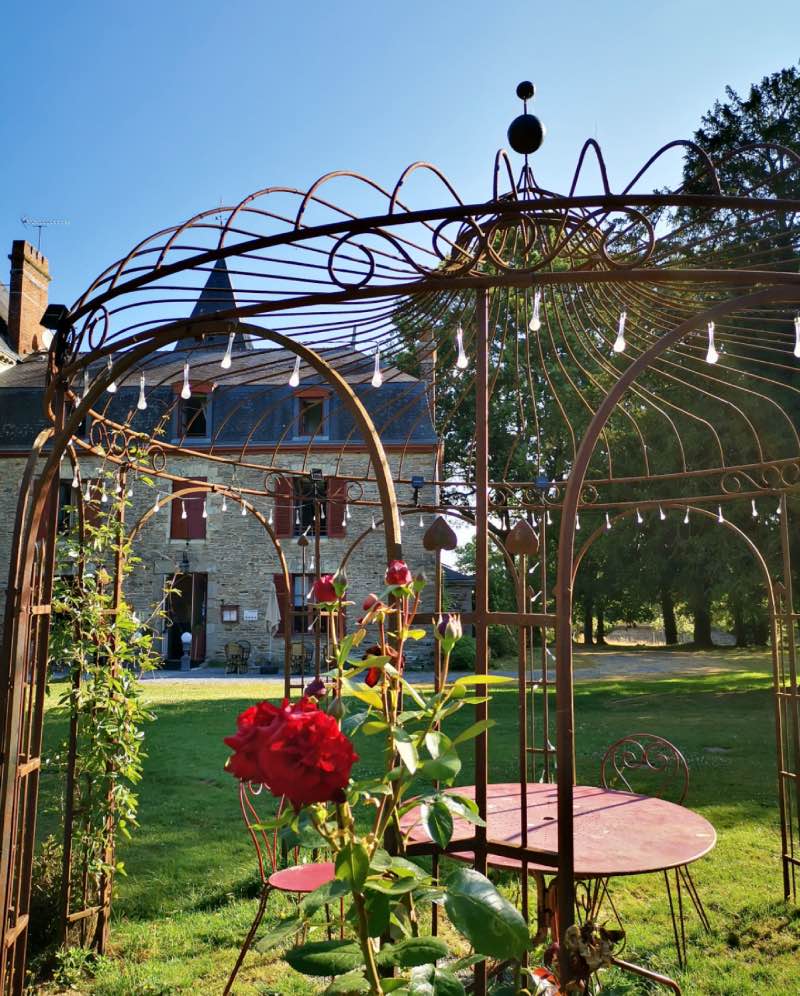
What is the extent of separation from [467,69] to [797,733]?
404 cm

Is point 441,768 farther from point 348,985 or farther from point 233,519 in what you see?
point 233,519

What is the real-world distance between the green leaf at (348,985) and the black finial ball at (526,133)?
2639mm

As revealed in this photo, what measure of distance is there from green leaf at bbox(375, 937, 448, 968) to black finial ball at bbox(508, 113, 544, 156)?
8.38ft

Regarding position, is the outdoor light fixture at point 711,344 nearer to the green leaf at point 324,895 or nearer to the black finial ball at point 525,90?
the black finial ball at point 525,90

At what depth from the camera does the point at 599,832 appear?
11.2 feet

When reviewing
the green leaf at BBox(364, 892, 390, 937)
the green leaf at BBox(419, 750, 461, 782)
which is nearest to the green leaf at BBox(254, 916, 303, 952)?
the green leaf at BBox(364, 892, 390, 937)

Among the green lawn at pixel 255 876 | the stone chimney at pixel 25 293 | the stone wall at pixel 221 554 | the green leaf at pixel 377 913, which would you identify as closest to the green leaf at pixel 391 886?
the green leaf at pixel 377 913

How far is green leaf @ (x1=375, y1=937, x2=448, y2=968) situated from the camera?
146cm

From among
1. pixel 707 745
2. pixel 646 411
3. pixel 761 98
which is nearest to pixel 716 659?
pixel 646 411

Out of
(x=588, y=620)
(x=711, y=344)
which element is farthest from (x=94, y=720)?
(x=588, y=620)

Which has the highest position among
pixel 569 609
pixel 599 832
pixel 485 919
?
pixel 569 609

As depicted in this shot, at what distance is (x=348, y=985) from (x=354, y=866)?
0.26m

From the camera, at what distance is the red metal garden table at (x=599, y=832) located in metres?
2.86

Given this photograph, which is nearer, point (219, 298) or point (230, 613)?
point (219, 298)
